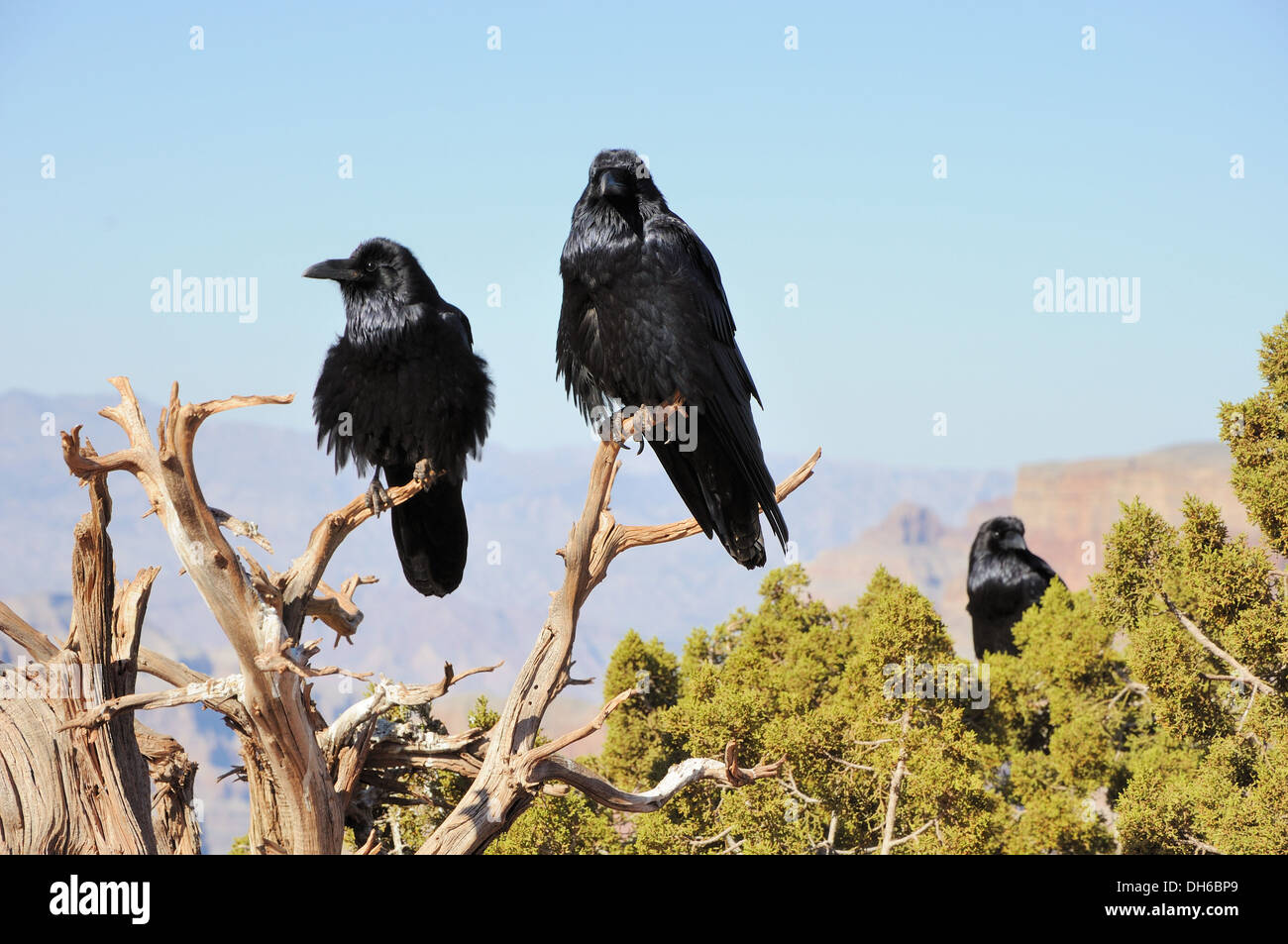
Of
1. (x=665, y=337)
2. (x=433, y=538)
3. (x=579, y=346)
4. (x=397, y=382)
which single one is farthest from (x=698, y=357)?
(x=433, y=538)

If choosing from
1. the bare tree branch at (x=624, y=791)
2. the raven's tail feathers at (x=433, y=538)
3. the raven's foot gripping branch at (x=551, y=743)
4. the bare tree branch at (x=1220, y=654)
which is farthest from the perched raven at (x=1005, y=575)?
the raven's tail feathers at (x=433, y=538)

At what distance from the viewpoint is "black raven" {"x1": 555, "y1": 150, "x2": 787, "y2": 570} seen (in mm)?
6211

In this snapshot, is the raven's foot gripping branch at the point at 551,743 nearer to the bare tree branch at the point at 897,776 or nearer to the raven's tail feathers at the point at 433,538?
the raven's tail feathers at the point at 433,538

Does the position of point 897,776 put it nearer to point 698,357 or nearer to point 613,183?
point 698,357

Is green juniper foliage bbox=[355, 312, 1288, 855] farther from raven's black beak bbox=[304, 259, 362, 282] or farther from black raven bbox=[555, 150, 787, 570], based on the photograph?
raven's black beak bbox=[304, 259, 362, 282]

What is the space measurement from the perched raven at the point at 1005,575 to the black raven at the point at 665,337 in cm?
1277

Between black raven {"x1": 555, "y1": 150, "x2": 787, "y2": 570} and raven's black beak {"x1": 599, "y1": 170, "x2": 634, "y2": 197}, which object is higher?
raven's black beak {"x1": 599, "y1": 170, "x2": 634, "y2": 197}

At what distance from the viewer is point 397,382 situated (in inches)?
260

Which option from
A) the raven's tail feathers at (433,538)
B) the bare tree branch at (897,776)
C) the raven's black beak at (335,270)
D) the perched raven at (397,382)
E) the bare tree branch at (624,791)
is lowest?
the bare tree branch at (897,776)

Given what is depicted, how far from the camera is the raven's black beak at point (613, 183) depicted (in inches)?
242

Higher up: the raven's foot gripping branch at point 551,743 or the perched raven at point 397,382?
the perched raven at point 397,382

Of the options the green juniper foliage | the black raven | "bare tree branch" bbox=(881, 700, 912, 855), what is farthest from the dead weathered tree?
"bare tree branch" bbox=(881, 700, 912, 855)

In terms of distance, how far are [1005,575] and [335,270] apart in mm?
14557

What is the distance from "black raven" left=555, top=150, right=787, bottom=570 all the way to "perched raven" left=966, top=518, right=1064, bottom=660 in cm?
1277
